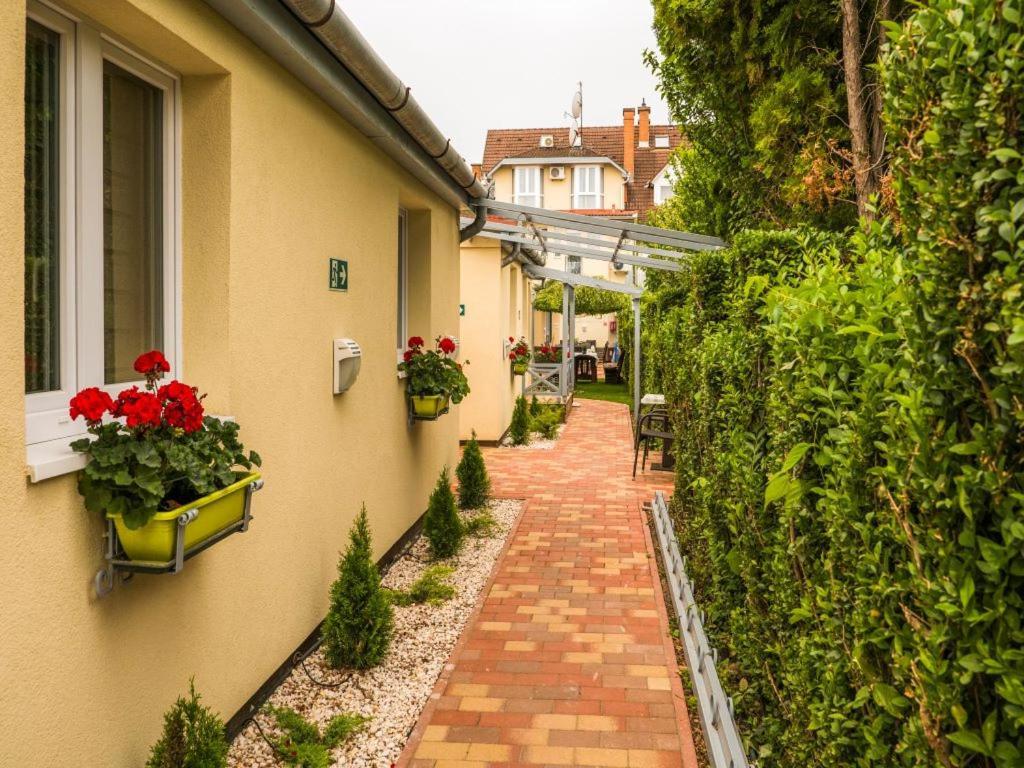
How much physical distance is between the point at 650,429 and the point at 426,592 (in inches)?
228

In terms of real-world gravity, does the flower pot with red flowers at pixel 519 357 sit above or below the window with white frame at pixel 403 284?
below

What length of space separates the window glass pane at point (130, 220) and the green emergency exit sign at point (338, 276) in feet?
5.31

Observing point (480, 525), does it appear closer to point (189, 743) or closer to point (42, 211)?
point (189, 743)

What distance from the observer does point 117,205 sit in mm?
3145

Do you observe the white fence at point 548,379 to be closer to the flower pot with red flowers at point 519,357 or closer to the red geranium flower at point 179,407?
the flower pot with red flowers at point 519,357

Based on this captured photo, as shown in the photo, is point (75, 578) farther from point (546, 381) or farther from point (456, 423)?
point (546, 381)

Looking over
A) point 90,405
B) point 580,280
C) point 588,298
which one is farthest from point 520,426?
point 588,298

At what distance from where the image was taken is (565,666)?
469 cm

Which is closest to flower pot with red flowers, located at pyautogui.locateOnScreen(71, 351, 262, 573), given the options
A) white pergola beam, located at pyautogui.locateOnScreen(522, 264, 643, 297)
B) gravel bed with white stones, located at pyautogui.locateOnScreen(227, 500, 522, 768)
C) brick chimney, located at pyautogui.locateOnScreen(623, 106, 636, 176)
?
gravel bed with white stones, located at pyautogui.locateOnScreen(227, 500, 522, 768)

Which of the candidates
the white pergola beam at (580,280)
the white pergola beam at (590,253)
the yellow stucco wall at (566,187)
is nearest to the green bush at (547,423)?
the white pergola beam at (580,280)

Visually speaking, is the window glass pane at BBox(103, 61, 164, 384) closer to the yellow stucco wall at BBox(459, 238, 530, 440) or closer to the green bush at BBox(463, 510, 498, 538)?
the green bush at BBox(463, 510, 498, 538)

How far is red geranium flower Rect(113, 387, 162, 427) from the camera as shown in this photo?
2.62 metres

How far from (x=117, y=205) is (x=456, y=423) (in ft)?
21.6

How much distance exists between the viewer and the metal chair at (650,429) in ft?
33.1
